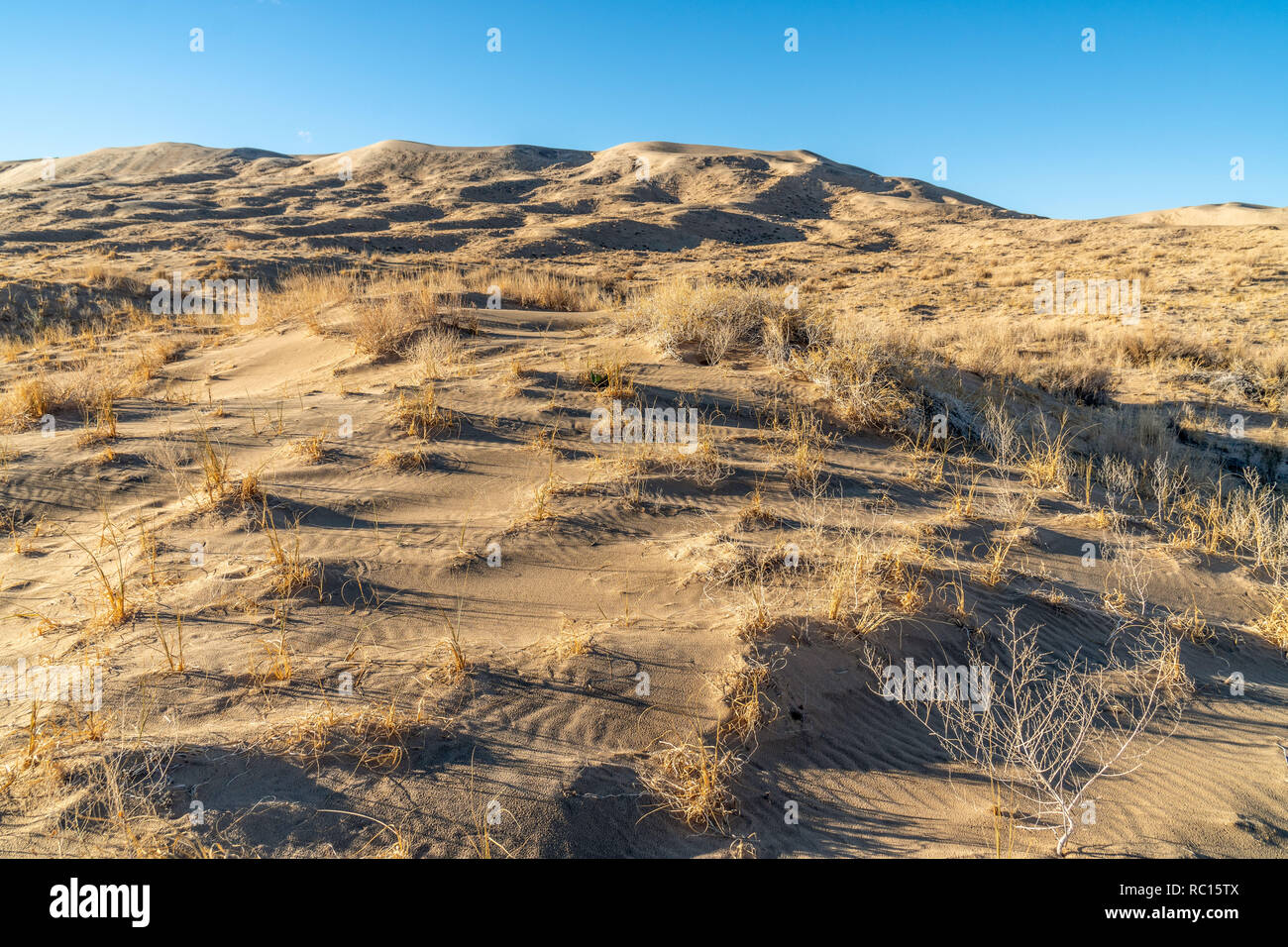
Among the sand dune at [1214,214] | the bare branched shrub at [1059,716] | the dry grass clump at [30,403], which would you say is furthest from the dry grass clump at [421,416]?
the sand dune at [1214,214]

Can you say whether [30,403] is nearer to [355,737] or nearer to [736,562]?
[355,737]

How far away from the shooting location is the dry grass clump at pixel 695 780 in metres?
2.72

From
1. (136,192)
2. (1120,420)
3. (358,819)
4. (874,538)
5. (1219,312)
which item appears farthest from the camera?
(136,192)

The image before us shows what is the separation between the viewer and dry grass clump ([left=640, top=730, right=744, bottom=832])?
2721mm

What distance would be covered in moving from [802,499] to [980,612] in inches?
66.0

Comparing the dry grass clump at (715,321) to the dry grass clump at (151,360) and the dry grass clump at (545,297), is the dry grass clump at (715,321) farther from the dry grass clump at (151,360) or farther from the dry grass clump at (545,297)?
the dry grass clump at (151,360)

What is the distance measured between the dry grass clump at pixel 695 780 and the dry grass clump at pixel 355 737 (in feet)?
3.46

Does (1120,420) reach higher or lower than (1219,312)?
lower

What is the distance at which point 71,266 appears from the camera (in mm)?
18656

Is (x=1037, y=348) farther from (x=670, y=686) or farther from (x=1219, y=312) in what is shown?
(x=670, y=686)

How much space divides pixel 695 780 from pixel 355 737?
4.86 ft

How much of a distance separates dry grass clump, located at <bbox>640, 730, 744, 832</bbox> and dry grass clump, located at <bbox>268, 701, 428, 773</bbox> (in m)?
1.05
